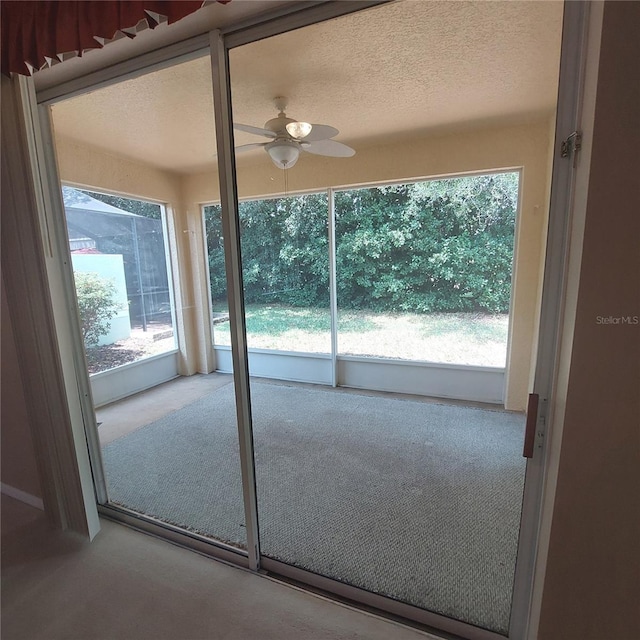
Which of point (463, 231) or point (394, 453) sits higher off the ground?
point (463, 231)

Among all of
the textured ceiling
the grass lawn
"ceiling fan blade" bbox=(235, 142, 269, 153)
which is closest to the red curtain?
the textured ceiling

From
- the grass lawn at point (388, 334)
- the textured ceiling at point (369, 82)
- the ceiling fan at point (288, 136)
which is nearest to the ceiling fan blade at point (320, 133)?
the ceiling fan at point (288, 136)

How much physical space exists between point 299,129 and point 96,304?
8.07ft

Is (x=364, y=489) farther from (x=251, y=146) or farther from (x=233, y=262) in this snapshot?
(x=251, y=146)

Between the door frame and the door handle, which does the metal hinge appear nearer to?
the door frame

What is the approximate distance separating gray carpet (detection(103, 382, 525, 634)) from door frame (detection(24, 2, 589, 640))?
141 millimetres

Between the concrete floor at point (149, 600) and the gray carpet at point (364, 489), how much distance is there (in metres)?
0.19

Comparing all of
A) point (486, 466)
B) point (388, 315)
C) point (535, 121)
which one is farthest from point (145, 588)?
point (535, 121)

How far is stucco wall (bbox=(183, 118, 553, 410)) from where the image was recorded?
2893 millimetres

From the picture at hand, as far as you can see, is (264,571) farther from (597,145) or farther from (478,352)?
(478,352)

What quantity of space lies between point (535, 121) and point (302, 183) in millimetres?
2186

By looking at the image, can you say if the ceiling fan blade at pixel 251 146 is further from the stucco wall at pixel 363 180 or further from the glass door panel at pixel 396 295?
the stucco wall at pixel 363 180

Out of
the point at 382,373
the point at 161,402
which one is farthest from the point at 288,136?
the point at 161,402

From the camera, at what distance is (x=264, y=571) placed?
1.60 meters
